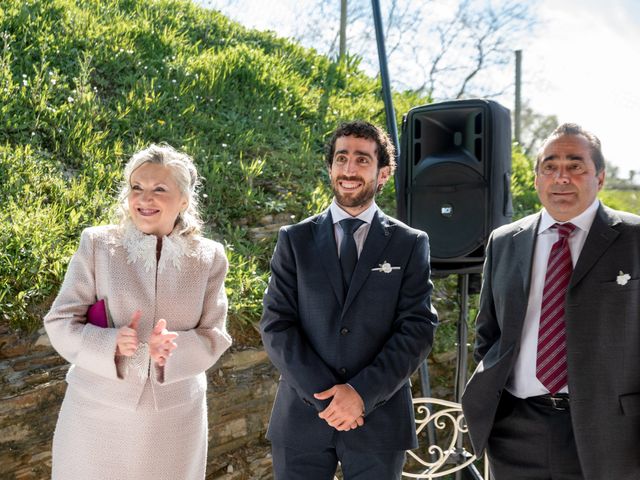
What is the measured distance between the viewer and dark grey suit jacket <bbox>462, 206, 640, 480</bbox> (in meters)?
2.30

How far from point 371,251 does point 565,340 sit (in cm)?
74

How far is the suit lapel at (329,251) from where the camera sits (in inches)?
102

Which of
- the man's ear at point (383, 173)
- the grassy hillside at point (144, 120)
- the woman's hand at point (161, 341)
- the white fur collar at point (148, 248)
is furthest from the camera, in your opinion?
the grassy hillside at point (144, 120)

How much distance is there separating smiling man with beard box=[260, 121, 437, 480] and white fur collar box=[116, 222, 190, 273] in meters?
0.38

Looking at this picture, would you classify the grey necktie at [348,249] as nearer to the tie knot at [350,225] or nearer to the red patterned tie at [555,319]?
the tie knot at [350,225]

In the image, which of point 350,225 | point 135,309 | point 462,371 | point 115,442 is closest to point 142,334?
point 135,309

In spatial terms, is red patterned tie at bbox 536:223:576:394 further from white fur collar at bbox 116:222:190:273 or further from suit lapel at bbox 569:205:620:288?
white fur collar at bbox 116:222:190:273

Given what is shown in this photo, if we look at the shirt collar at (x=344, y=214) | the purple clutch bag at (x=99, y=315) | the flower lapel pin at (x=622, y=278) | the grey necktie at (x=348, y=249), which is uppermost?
the shirt collar at (x=344, y=214)

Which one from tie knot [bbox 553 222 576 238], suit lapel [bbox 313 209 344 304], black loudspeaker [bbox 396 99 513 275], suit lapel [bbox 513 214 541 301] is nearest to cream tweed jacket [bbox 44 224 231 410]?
suit lapel [bbox 313 209 344 304]

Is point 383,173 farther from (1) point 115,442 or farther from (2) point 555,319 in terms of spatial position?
(1) point 115,442

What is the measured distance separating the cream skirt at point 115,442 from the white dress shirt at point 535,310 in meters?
1.20

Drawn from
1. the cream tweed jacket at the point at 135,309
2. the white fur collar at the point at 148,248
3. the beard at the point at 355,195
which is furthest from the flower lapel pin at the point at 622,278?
the white fur collar at the point at 148,248

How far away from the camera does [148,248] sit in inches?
99.2

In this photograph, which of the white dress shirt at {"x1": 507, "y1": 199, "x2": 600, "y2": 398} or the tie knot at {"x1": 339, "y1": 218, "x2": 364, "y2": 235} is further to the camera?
the tie knot at {"x1": 339, "y1": 218, "x2": 364, "y2": 235}
